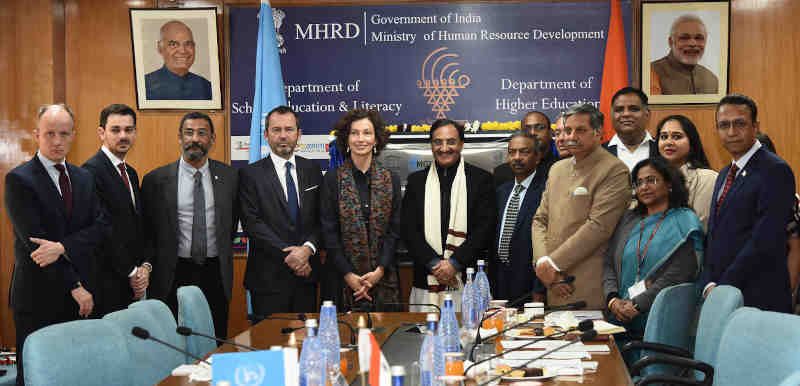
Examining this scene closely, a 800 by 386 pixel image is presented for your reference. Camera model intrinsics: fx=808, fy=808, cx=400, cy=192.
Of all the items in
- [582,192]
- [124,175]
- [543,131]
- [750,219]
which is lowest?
[750,219]

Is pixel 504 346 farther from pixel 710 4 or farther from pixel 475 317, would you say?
pixel 710 4

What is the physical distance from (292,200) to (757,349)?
117 inches

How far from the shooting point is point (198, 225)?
4699mm

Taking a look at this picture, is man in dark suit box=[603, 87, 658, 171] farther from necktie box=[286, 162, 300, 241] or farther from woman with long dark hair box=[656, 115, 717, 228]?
necktie box=[286, 162, 300, 241]

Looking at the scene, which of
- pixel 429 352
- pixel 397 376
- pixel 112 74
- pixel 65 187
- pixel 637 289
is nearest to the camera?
pixel 397 376

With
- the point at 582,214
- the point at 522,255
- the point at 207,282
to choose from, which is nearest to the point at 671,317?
the point at 582,214

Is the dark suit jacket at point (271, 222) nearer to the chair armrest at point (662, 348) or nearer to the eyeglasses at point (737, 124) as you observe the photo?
the chair armrest at point (662, 348)

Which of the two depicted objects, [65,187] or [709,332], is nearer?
[709,332]

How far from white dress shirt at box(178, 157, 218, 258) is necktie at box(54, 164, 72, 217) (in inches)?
27.0

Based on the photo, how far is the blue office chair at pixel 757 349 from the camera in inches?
92.5

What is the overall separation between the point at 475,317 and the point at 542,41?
409cm

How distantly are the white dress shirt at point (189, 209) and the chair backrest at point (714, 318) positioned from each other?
274cm

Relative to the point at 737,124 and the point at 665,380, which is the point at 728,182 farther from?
the point at 665,380

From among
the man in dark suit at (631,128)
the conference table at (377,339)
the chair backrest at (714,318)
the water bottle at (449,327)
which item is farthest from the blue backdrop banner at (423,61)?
the water bottle at (449,327)
